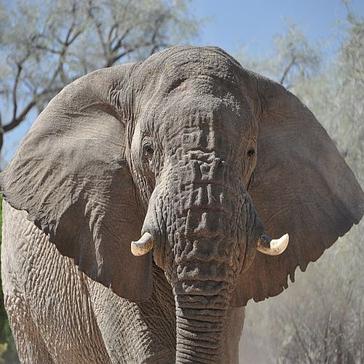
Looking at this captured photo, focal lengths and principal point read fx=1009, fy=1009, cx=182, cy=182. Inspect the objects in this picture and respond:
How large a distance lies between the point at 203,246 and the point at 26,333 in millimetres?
2520

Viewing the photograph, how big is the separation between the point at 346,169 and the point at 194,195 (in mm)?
1246

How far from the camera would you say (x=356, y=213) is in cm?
429

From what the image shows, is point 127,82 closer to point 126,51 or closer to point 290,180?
point 290,180

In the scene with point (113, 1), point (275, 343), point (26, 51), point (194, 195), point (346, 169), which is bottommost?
point (275, 343)

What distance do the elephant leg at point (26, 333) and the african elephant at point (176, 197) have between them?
0.86 metres

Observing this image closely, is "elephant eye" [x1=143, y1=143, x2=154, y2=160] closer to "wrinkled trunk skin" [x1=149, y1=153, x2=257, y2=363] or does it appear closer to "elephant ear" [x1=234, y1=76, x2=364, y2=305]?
"wrinkled trunk skin" [x1=149, y1=153, x2=257, y2=363]

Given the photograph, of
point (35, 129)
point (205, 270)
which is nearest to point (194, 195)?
point (205, 270)

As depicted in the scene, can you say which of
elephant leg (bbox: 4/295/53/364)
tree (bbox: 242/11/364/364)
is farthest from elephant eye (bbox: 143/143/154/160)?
tree (bbox: 242/11/364/364)

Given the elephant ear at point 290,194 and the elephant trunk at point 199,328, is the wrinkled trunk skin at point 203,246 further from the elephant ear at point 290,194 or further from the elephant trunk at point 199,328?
the elephant ear at point 290,194

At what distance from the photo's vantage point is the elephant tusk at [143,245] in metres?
3.36

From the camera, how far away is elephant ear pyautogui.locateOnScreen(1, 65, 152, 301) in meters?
3.89

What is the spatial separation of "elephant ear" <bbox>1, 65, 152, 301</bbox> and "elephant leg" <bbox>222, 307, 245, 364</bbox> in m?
0.47

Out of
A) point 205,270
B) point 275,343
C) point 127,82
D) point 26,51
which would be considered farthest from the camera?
point 26,51

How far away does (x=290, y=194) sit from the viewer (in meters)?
4.11
